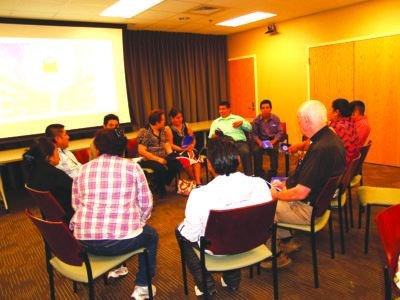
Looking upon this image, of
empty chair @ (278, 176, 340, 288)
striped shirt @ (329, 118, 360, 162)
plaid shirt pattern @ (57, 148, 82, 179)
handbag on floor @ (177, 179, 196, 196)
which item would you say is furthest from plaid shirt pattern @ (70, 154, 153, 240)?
handbag on floor @ (177, 179, 196, 196)

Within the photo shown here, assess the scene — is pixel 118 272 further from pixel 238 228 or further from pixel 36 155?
pixel 238 228

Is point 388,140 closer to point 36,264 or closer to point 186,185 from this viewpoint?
point 186,185

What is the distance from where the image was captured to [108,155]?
1.89 meters

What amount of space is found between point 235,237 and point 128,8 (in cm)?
422

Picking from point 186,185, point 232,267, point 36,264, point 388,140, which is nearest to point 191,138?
point 186,185

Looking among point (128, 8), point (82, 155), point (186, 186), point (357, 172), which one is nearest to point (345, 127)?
point (357, 172)

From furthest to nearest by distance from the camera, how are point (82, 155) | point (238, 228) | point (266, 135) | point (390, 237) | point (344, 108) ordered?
point (266, 135) → point (82, 155) → point (344, 108) → point (238, 228) → point (390, 237)

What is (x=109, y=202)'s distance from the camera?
5.88 ft

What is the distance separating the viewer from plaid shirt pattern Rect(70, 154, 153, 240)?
1779 millimetres

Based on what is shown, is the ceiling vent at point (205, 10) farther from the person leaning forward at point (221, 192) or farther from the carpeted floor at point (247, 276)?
the person leaning forward at point (221, 192)

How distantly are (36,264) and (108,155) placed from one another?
159 cm

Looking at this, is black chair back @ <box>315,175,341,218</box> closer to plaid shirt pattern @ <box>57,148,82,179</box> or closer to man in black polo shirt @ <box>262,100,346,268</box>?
man in black polo shirt @ <box>262,100,346,268</box>

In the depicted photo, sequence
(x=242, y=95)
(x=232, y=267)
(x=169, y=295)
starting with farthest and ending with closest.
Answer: (x=242, y=95)
(x=169, y=295)
(x=232, y=267)

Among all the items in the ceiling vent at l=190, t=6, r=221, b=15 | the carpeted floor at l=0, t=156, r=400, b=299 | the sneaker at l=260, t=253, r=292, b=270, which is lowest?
the carpeted floor at l=0, t=156, r=400, b=299
